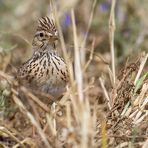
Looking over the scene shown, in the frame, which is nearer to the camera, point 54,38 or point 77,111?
point 77,111

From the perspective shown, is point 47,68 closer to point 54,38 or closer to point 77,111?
point 54,38

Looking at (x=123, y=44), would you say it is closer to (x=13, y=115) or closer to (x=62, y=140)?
(x=13, y=115)

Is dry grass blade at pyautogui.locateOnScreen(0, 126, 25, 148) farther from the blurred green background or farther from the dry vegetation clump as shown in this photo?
the blurred green background

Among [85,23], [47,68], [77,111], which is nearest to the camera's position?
[77,111]

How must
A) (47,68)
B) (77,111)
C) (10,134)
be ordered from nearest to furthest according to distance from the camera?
1. (77,111)
2. (10,134)
3. (47,68)

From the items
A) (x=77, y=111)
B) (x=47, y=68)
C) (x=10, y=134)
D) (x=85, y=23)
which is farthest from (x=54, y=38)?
(x=85, y=23)

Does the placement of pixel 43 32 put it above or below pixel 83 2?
below

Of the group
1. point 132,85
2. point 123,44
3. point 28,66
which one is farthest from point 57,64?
point 123,44

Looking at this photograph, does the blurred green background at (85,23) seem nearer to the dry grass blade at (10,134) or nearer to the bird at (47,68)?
the bird at (47,68)
